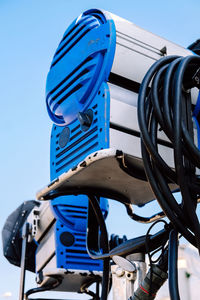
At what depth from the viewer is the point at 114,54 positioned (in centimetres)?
148

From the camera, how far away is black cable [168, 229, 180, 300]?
108 cm

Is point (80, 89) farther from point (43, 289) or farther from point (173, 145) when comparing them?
point (43, 289)

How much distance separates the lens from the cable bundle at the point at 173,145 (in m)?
1.12

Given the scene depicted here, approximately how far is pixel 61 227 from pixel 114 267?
1176mm

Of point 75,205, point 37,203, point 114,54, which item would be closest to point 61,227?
point 75,205

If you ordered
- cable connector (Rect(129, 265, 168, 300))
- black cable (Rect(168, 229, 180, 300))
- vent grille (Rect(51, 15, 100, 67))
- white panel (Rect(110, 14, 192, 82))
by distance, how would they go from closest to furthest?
black cable (Rect(168, 229, 180, 300)) < cable connector (Rect(129, 265, 168, 300)) < white panel (Rect(110, 14, 192, 82)) < vent grille (Rect(51, 15, 100, 67))

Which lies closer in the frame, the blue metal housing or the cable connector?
the cable connector

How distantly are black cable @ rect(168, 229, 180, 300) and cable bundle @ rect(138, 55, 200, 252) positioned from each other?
0.14 feet

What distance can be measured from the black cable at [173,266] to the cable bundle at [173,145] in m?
0.04

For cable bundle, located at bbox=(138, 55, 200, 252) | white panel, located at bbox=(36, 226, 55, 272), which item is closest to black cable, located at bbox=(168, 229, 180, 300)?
cable bundle, located at bbox=(138, 55, 200, 252)

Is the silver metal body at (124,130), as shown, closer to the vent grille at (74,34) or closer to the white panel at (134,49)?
the white panel at (134,49)

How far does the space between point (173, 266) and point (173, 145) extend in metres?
0.33

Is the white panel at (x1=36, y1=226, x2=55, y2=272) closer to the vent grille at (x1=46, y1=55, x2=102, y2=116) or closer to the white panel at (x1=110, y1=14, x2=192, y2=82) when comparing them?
the vent grille at (x1=46, y1=55, x2=102, y2=116)

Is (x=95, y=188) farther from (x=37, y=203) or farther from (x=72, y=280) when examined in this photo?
(x=37, y=203)
